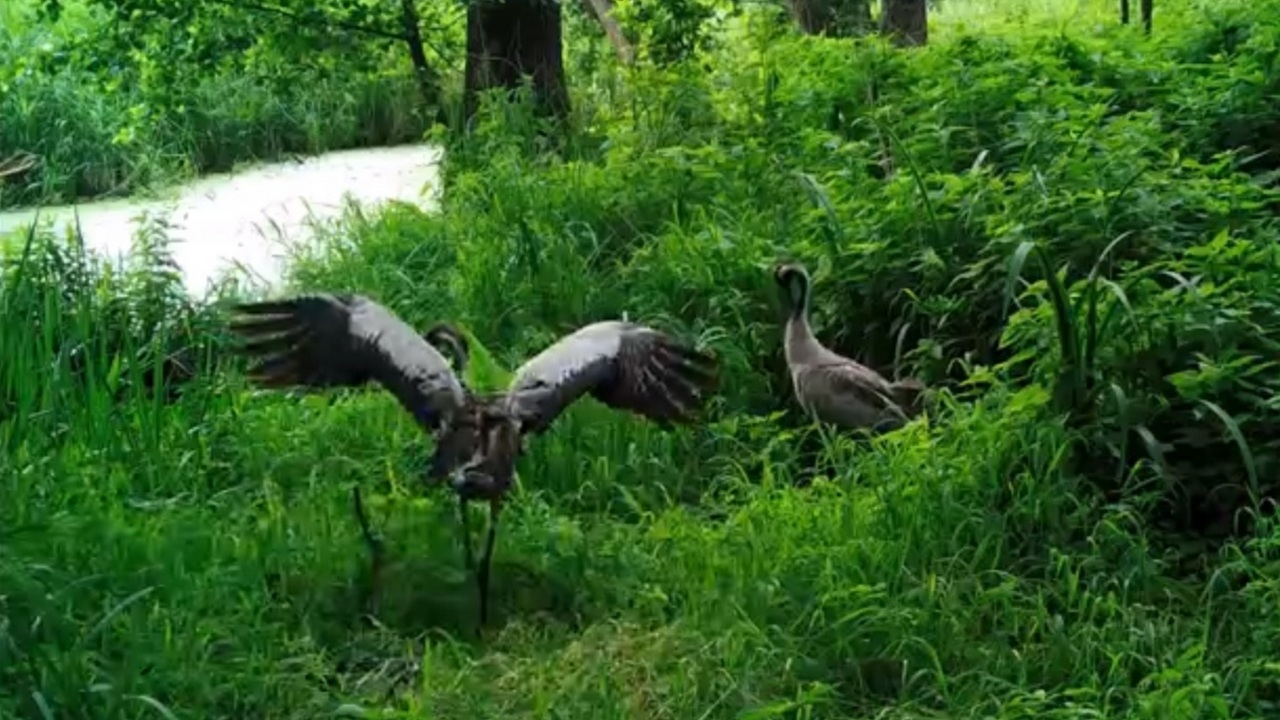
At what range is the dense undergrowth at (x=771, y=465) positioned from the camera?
12.3 ft

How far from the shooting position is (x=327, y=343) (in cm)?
432

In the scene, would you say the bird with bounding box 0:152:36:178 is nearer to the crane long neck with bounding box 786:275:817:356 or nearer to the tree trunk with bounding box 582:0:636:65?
the tree trunk with bounding box 582:0:636:65

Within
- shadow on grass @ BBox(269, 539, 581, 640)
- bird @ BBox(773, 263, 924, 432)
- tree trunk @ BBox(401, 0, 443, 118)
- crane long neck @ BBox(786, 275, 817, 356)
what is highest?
tree trunk @ BBox(401, 0, 443, 118)

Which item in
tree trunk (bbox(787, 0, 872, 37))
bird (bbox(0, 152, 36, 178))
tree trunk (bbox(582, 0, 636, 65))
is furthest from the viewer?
tree trunk (bbox(787, 0, 872, 37))

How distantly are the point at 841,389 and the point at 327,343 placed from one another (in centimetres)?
134

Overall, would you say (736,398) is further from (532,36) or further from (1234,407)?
(532,36)

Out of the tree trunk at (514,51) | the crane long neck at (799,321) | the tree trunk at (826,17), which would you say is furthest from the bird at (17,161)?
the crane long neck at (799,321)

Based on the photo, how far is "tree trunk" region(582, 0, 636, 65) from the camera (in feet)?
27.1

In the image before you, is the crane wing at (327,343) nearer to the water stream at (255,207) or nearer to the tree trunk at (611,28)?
the water stream at (255,207)

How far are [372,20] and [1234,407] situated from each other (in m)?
4.64

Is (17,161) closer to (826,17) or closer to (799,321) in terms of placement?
(826,17)

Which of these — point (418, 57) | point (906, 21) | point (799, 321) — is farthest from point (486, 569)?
point (906, 21)

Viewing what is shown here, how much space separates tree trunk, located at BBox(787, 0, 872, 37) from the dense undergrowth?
8.09ft

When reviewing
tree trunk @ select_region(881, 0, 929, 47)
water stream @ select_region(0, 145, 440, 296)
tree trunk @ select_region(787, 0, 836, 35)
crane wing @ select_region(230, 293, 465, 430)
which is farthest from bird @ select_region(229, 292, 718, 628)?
tree trunk @ select_region(787, 0, 836, 35)
